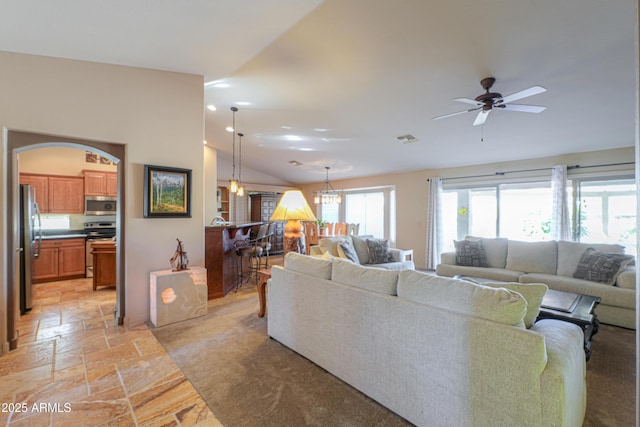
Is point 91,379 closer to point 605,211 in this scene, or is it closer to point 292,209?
point 292,209

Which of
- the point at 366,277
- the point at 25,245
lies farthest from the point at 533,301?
the point at 25,245

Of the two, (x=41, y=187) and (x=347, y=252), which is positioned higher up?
(x=41, y=187)

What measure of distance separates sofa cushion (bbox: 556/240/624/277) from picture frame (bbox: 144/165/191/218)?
17.6 ft

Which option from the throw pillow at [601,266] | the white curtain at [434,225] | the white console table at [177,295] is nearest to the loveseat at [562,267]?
the throw pillow at [601,266]

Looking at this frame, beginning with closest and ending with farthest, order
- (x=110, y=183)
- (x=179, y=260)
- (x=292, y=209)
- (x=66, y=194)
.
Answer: (x=292, y=209), (x=179, y=260), (x=66, y=194), (x=110, y=183)

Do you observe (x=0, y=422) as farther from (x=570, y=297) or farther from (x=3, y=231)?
(x=570, y=297)

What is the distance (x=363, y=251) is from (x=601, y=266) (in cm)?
317

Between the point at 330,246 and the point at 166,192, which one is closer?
the point at 166,192

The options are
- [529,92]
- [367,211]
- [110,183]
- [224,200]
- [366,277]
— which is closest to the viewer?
[366,277]

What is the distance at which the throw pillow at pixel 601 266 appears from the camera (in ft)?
11.2

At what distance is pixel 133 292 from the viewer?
3.19m

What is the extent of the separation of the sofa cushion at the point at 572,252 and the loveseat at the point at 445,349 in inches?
116

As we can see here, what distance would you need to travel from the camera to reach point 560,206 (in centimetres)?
468

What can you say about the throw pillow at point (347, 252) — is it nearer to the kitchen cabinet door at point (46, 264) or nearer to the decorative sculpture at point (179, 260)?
the decorative sculpture at point (179, 260)
